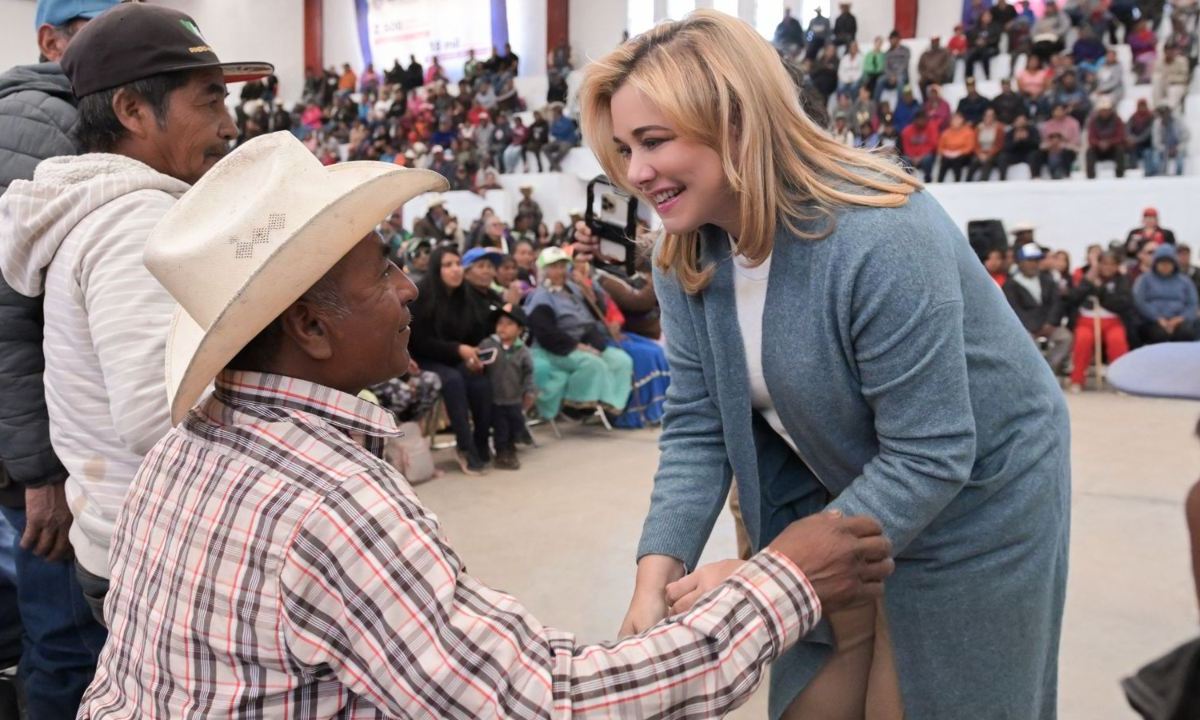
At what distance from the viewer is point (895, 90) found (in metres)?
16.2

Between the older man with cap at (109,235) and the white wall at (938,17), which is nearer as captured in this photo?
the older man with cap at (109,235)

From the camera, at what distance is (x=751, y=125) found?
1385 mm

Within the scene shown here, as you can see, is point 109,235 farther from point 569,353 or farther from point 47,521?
point 569,353

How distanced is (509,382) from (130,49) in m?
4.72

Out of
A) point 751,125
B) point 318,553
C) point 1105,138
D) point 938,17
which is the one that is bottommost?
point 1105,138

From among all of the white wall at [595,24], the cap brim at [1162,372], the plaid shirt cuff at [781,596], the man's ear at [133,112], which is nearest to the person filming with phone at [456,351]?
the man's ear at [133,112]

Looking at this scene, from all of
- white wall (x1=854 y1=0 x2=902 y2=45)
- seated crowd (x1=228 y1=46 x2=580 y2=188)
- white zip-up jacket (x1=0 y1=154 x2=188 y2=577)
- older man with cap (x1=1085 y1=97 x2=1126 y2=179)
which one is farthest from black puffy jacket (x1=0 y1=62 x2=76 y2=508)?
white wall (x1=854 y1=0 x2=902 y2=45)

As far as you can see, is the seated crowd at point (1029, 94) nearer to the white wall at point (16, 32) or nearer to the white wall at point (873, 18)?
the white wall at point (873, 18)

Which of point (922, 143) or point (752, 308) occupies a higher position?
point (752, 308)

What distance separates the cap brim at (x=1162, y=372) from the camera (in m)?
1.03

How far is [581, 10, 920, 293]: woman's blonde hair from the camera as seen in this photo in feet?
A: 4.57

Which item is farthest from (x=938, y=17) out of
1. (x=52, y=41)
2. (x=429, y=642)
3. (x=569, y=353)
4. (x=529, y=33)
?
(x=429, y=642)

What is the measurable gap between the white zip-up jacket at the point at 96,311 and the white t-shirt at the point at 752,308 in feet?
2.90

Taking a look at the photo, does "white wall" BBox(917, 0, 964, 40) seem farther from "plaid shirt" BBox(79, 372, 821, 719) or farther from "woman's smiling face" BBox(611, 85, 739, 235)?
"plaid shirt" BBox(79, 372, 821, 719)
